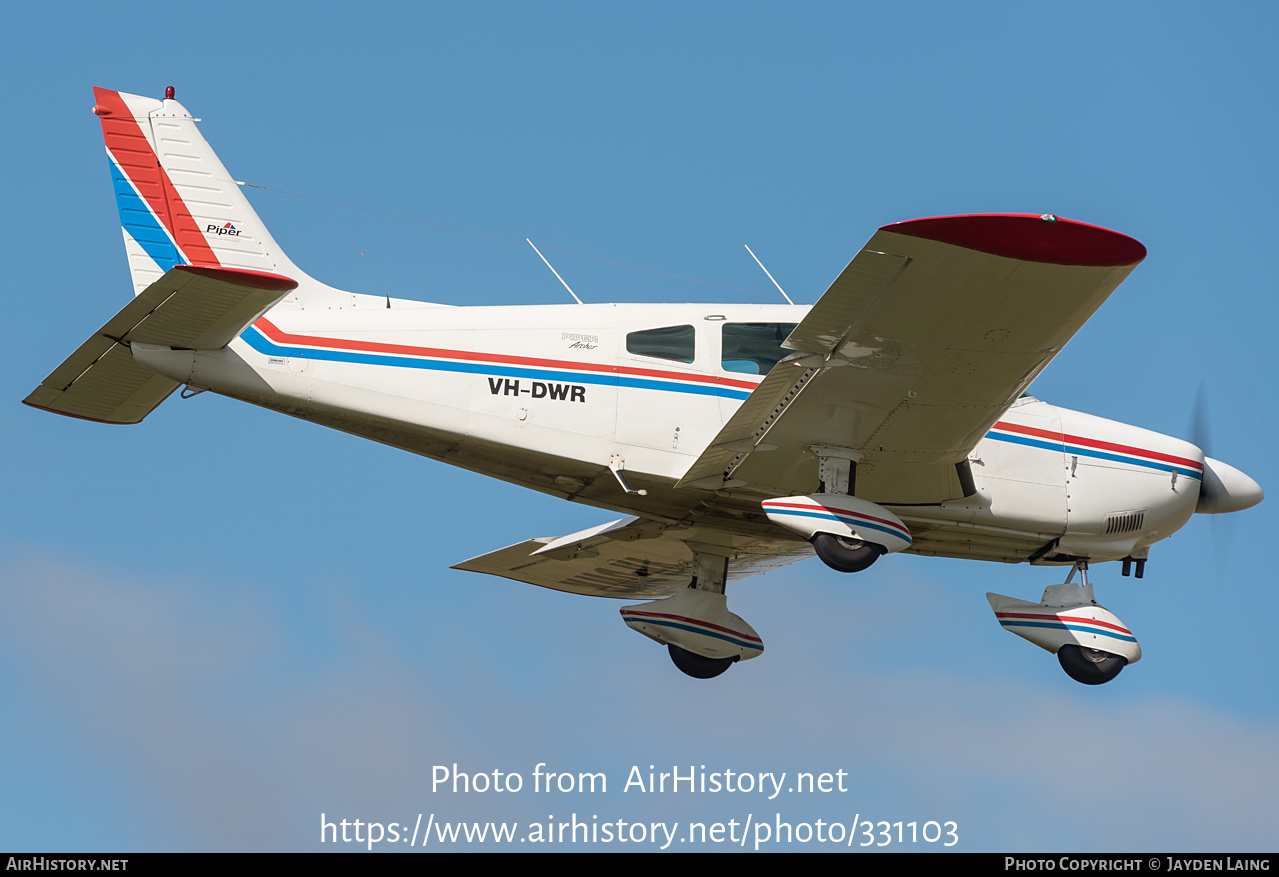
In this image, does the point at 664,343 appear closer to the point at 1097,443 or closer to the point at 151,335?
the point at 151,335

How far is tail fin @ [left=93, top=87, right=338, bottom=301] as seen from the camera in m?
12.8

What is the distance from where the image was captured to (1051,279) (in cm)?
1036

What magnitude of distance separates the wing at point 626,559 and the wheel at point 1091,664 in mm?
2912

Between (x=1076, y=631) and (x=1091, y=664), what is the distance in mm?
353

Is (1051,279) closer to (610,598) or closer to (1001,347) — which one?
(1001,347)

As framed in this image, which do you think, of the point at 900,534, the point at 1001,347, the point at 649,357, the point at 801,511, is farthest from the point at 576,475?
the point at 1001,347

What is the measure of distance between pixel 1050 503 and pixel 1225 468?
223 cm

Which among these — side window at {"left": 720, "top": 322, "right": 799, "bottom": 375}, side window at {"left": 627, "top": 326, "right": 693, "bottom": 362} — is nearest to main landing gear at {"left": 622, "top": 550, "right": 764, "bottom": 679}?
side window at {"left": 720, "top": 322, "right": 799, "bottom": 375}

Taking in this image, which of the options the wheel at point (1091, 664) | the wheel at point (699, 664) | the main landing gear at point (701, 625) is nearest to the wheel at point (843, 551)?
the main landing gear at point (701, 625)

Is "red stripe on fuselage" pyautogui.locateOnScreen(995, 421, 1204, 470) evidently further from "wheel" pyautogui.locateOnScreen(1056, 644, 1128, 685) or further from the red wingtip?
the red wingtip

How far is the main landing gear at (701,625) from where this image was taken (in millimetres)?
14336

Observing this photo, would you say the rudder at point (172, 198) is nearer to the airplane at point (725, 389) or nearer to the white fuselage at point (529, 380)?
the airplane at point (725, 389)
